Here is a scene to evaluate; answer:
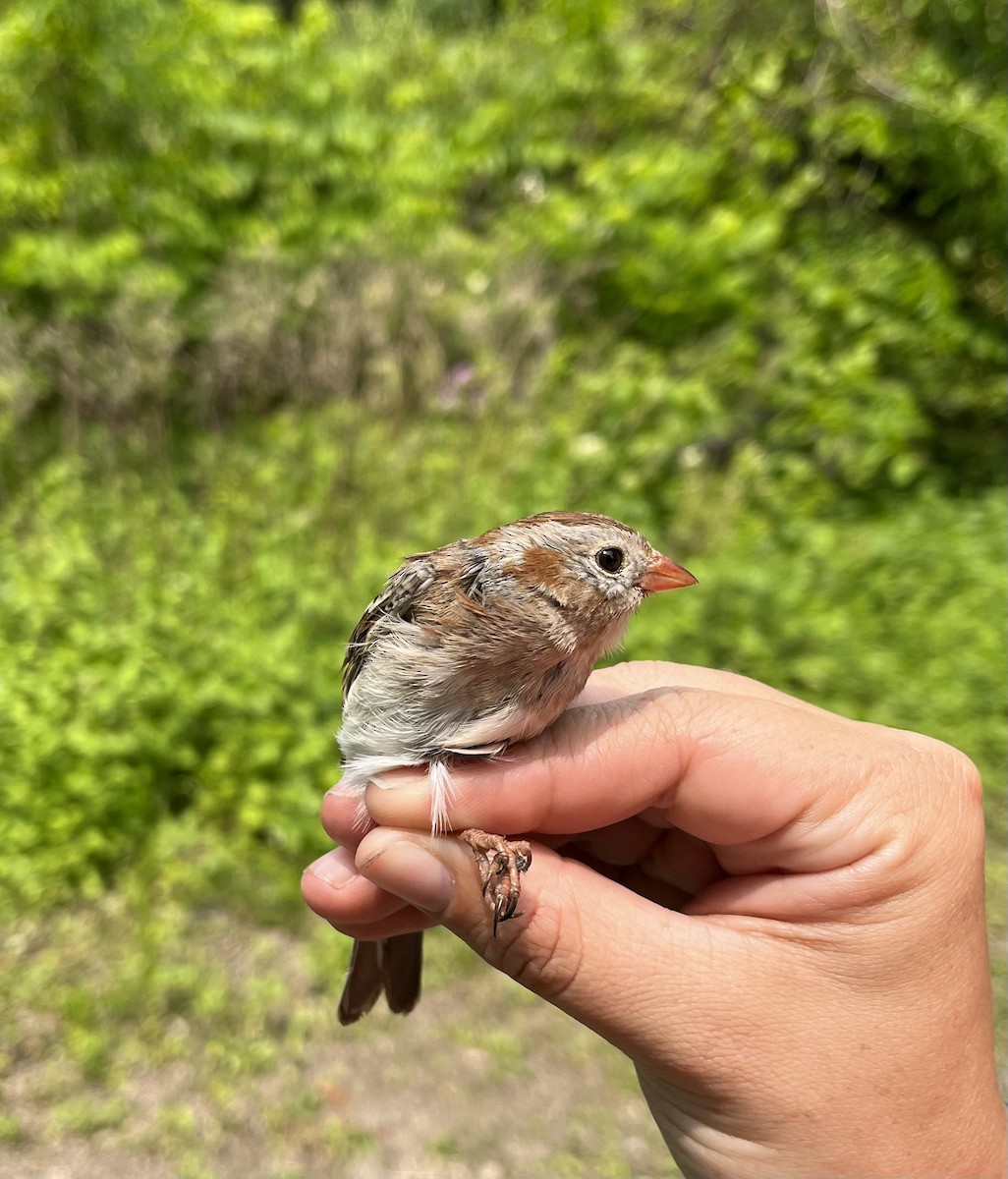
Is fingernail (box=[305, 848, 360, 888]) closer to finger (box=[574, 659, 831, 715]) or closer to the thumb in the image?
the thumb

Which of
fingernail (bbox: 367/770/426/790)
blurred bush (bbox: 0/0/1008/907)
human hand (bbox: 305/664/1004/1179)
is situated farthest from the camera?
blurred bush (bbox: 0/0/1008/907)

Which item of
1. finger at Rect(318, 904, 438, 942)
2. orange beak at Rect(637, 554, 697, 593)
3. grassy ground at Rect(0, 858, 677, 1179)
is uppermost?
orange beak at Rect(637, 554, 697, 593)

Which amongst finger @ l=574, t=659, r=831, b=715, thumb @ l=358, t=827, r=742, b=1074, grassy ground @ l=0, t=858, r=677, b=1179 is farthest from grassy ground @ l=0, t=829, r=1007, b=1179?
finger @ l=574, t=659, r=831, b=715

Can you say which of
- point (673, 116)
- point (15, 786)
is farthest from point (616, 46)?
point (15, 786)

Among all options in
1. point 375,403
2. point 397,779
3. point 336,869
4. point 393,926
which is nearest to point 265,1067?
point 393,926

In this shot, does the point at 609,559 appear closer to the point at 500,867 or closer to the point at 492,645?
the point at 492,645

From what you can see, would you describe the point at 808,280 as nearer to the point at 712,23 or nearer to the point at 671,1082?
the point at 712,23

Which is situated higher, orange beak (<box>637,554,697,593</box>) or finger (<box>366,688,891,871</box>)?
orange beak (<box>637,554,697,593</box>)
